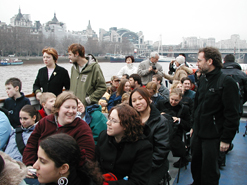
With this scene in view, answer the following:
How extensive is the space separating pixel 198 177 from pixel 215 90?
38.3 inches

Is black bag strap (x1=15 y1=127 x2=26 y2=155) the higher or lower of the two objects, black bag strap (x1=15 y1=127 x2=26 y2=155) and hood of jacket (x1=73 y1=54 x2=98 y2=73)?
the lower

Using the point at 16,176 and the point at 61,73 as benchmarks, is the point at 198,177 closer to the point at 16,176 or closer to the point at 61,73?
the point at 16,176

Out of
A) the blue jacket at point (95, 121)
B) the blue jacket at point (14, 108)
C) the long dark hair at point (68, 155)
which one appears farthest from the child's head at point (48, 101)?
the long dark hair at point (68, 155)

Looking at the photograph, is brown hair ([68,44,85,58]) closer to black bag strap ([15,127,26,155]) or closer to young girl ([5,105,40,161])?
young girl ([5,105,40,161])

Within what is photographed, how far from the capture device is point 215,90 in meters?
2.10

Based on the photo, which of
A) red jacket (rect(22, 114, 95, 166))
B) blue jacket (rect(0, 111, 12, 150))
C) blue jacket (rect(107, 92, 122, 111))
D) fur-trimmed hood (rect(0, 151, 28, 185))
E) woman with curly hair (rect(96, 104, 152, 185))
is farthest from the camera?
blue jacket (rect(107, 92, 122, 111))

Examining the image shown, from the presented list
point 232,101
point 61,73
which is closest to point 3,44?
point 61,73

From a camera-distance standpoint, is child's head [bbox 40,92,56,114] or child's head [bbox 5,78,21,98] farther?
child's head [bbox 5,78,21,98]

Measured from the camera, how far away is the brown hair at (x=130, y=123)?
166 centimetres

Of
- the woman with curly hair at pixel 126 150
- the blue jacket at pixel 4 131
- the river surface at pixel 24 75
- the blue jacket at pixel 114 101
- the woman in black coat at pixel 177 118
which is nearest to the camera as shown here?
the woman with curly hair at pixel 126 150

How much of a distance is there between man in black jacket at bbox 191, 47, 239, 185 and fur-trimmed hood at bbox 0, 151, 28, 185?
5.45 ft

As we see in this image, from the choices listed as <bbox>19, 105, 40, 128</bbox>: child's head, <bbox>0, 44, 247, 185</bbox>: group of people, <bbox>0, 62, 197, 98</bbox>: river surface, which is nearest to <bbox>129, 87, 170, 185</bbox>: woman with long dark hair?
<bbox>0, 44, 247, 185</bbox>: group of people

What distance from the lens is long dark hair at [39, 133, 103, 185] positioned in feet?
4.10

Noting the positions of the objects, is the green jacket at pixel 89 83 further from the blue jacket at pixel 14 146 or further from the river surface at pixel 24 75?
the river surface at pixel 24 75
